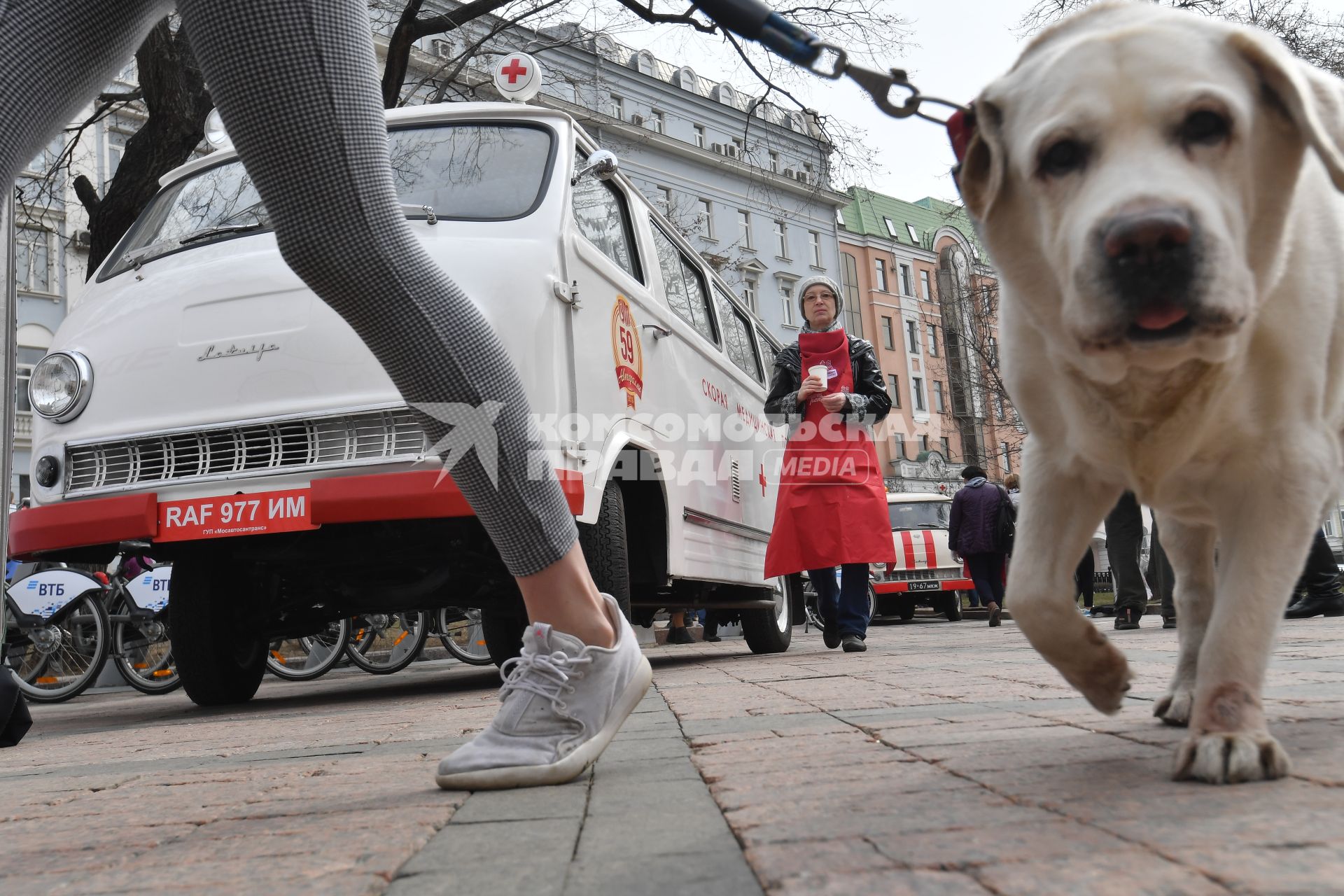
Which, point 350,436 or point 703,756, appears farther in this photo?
point 350,436

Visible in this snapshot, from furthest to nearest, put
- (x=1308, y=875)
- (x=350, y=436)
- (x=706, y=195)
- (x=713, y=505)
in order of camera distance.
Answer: (x=706, y=195), (x=713, y=505), (x=350, y=436), (x=1308, y=875)

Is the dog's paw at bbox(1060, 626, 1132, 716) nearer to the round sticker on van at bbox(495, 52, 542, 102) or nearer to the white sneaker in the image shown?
the white sneaker

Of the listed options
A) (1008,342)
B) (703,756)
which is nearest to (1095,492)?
(1008,342)

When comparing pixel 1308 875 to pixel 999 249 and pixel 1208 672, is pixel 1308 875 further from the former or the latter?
pixel 999 249

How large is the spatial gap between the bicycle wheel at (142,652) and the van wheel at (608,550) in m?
5.23

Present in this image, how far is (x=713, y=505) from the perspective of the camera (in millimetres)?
7414

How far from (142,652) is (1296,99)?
9267 mm

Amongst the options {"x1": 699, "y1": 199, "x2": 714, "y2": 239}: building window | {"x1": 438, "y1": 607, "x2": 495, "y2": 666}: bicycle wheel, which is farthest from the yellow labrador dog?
{"x1": 699, "y1": 199, "x2": 714, "y2": 239}: building window

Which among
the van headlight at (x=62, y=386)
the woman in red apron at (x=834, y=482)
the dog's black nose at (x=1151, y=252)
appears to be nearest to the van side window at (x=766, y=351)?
the woman in red apron at (x=834, y=482)

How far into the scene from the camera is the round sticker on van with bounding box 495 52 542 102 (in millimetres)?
6484

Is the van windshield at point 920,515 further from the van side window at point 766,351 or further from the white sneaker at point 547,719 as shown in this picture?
→ the white sneaker at point 547,719

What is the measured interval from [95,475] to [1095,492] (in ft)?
14.1

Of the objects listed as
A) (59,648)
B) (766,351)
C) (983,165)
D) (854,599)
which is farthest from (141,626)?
(983,165)

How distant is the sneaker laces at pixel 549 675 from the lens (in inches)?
93.2
